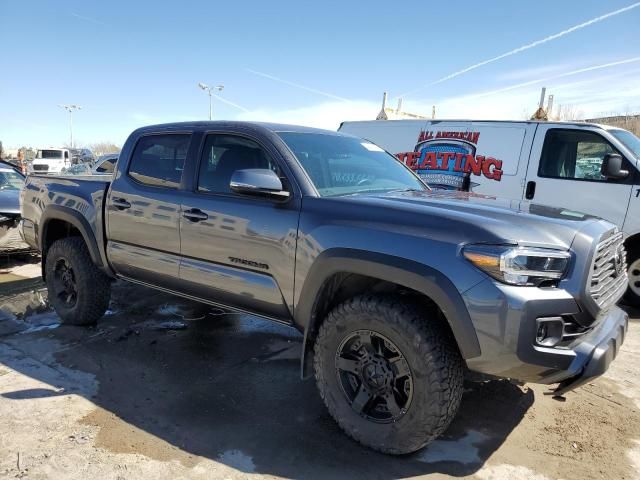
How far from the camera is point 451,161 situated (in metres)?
7.26

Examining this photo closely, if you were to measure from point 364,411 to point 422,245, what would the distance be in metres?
1.07

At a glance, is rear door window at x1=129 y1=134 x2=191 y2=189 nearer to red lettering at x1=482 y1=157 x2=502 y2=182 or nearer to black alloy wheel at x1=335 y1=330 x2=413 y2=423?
black alloy wheel at x1=335 y1=330 x2=413 y2=423

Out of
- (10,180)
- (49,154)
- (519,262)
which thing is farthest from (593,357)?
(49,154)

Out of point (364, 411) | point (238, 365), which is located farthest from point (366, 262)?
point (238, 365)

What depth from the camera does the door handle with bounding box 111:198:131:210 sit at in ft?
13.4

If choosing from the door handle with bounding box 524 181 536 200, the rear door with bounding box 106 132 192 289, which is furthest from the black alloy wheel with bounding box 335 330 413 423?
the door handle with bounding box 524 181 536 200

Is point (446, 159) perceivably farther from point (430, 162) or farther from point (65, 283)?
point (65, 283)

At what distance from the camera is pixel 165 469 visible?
2.67 metres

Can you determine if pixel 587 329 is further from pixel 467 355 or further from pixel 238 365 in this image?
pixel 238 365

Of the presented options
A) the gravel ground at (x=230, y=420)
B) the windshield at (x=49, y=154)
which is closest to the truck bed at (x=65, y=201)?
the gravel ground at (x=230, y=420)

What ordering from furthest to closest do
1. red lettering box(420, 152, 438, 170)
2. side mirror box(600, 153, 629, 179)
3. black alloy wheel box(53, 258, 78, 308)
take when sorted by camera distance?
red lettering box(420, 152, 438, 170)
side mirror box(600, 153, 629, 179)
black alloy wheel box(53, 258, 78, 308)

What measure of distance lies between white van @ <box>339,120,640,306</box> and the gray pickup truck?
10.7 feet

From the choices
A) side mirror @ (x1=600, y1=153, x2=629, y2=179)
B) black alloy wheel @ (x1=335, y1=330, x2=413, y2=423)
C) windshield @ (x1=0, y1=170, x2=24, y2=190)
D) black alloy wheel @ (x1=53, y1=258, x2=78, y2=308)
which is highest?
side mirror @ (x1=600, y1=153, x2=629, y2=179)

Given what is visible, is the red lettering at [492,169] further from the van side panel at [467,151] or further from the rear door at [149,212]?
the rear door at [149,212]
